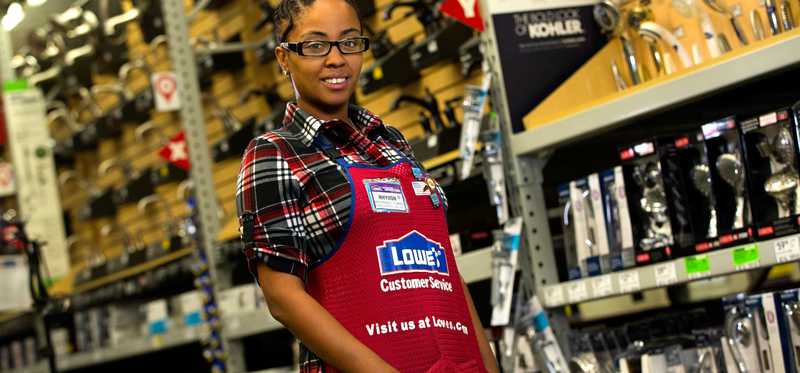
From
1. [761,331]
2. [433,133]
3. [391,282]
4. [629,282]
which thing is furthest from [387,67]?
[391,282]

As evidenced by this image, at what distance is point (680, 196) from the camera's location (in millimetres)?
2756

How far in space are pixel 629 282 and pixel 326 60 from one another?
1.19 meters

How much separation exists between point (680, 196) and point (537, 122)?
0.51m

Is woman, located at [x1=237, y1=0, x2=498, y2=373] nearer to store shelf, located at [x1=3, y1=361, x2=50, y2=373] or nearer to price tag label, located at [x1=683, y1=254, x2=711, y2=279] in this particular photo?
price tag label, located at [x1=683, y1=254, x2=711, y2=279]

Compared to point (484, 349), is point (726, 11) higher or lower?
higher

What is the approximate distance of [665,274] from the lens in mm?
2713

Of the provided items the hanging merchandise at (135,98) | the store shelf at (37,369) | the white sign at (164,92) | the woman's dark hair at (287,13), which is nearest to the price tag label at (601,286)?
the woman's dark hair at (287,13)

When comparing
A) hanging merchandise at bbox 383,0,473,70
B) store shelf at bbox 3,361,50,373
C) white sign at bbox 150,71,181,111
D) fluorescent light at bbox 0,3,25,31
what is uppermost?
fluorescent light at bbox 0,3,25,31

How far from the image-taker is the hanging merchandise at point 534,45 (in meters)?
3.18

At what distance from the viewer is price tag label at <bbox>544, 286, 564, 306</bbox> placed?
304 centimetres

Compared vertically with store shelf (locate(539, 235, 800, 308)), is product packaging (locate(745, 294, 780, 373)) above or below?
below

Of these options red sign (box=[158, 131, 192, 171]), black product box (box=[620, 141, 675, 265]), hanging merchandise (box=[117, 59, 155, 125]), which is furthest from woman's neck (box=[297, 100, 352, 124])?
hanging merchandise (box=[117, 59, 155, 125])

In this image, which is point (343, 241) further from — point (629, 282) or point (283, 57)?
point (629, 282)

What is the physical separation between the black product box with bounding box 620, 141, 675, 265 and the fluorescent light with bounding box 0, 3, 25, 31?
5.39 m
